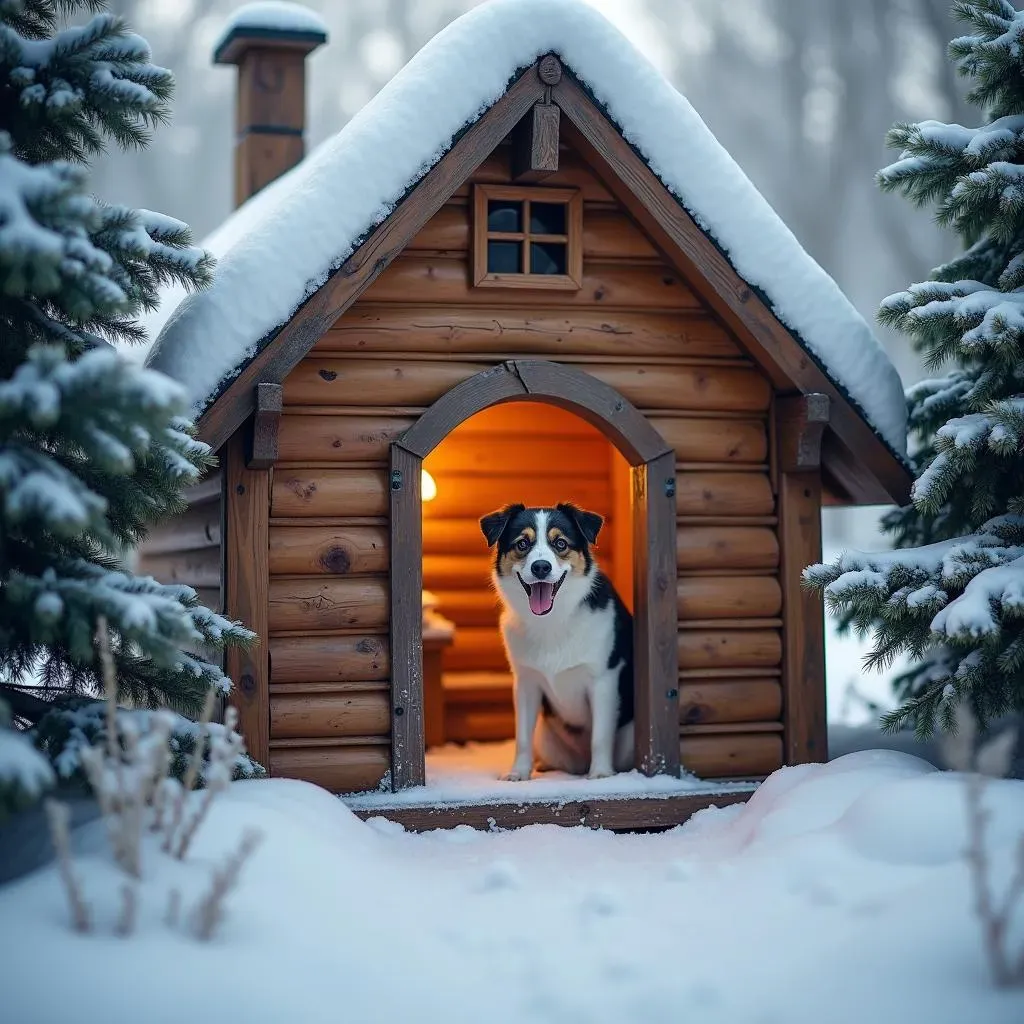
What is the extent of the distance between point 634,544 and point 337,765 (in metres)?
1.74

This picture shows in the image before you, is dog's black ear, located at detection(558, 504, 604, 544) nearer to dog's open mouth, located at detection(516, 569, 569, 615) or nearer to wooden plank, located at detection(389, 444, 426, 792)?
dog's open mouth, located at detection(516, 569, 569, 615)

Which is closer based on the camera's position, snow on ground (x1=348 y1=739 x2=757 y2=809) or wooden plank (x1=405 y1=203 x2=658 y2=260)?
snow on ground (x1=348 y1=739 x2=757 y2=809)

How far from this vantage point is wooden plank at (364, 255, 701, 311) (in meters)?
5.05

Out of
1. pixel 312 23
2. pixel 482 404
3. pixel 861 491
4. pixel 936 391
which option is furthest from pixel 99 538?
pixel 312 23

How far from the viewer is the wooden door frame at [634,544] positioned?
194 inches

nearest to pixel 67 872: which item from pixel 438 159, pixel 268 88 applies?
pixel 438 159

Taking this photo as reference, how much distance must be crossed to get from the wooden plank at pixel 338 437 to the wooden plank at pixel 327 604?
541 millimetres

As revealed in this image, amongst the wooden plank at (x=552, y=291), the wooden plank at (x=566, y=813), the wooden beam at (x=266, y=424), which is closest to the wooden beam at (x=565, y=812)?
the wooden plank at (x=566, y=813)

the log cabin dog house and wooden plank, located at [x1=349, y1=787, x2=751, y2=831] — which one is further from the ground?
the log cabin dog house

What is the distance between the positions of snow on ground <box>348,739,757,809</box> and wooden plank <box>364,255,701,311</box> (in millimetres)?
2189

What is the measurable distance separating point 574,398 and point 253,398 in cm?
146

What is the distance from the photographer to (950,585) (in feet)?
14.5

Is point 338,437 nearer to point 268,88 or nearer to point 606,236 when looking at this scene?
point 606,236

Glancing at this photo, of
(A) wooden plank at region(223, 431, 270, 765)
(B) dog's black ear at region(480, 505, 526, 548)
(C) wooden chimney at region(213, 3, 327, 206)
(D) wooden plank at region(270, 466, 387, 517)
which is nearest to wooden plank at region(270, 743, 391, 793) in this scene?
(A) wooden plank at region(223, 431, 270, 765)
